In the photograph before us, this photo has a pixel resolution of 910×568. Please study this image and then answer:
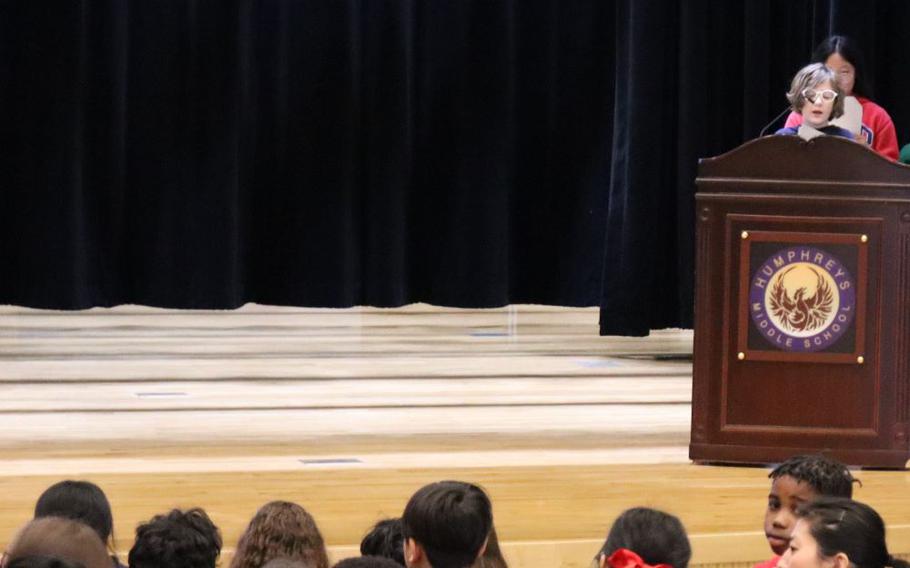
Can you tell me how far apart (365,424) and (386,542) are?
215 cm

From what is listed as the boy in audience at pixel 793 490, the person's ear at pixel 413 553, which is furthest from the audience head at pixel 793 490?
the person's ear at pixel 413 553

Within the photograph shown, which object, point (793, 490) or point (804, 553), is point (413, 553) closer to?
point (804, 553)

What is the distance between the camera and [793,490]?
302 cm

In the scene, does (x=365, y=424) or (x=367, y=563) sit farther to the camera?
(x=365, y=424)

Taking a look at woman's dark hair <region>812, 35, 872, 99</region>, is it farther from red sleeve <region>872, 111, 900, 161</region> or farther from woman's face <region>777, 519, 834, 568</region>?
woman's face <region>777, 519, 834, 568</region>

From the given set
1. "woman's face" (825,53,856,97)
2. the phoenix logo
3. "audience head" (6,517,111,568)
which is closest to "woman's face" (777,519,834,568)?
"audience head" (6,517,111,568)

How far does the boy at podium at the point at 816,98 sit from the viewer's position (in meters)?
4.19

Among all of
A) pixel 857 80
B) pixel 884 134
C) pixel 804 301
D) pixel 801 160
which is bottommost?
pixel 804 301

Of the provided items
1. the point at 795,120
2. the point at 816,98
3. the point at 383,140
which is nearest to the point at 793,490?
the point at 816,98

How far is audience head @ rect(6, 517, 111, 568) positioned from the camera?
7.31 feet

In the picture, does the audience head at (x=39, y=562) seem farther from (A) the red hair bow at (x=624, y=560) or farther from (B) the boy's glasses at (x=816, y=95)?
(B) the boy's glasses at (x=816, y=95)

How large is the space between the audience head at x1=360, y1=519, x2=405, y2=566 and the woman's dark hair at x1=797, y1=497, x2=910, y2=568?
2.07 feet

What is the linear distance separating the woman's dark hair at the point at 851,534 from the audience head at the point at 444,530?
0.46m

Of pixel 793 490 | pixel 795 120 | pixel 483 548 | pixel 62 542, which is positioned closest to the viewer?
pixel 62 542
